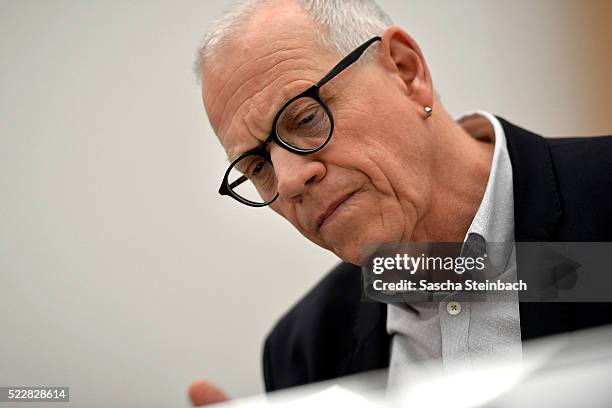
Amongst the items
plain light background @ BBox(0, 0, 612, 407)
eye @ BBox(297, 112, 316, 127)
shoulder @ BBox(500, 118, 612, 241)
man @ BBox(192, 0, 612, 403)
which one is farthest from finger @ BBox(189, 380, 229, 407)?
shoulder @ BBox(500, 118, 612, 241)

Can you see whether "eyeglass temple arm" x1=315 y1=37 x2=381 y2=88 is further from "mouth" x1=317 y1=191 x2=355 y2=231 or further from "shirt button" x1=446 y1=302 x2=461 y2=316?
"shirt button" x1=446 y1=302 x2=461 y2=316

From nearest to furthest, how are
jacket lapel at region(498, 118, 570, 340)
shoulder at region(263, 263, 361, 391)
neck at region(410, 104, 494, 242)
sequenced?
jacket lapel at region(498, 118, 570, 340)
neck at region(410, 104, 494, 242)
shoulder at region(263, 263, 361, 391)

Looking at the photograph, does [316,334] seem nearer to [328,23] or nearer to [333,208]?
[333,208]

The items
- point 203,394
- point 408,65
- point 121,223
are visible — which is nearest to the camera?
point 203,394

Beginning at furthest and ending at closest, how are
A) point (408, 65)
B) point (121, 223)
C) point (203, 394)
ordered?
point (121, 223) < point (408, 65) < point (203, 394)

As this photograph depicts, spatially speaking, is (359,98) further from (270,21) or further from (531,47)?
(531,47)

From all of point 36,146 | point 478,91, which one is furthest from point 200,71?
point 478,91

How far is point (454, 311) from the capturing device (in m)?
0.84

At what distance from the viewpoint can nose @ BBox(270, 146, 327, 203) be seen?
792mm

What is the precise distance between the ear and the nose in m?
0.18

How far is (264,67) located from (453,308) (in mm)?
388

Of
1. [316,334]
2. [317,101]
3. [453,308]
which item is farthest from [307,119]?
[316,334]

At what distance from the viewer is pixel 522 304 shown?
787 mm

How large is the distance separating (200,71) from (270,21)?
0.14m
